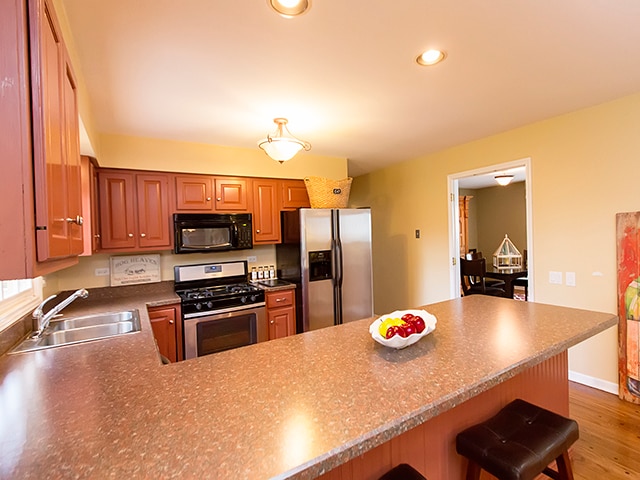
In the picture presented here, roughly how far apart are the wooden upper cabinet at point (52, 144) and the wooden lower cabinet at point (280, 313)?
224cm

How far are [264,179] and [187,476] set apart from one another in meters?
3.31

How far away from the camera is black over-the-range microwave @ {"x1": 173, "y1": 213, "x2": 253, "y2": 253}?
3227 mm

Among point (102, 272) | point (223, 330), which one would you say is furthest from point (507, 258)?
point (102, 272)

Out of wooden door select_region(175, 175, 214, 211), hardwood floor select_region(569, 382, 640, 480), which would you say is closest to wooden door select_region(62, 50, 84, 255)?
wooden door select_region(175, 175, 214, 211)

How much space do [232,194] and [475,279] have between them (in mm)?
4365

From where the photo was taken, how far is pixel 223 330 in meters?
3.07

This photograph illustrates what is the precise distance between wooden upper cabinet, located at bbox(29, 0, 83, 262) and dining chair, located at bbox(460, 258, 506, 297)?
15.9ft

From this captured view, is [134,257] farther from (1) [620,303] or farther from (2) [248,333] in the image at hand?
(1) [620,303]

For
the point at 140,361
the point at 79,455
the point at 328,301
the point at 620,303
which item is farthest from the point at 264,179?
the point at 620,303

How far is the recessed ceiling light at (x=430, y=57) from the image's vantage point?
1.84 meters

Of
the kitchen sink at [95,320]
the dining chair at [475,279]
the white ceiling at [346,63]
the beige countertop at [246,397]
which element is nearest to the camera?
the beige countertop at [246,397]

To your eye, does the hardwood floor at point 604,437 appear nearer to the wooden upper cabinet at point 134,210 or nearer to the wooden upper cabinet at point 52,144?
the wooden upper cabinet at point 52,144

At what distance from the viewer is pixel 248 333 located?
3205mm

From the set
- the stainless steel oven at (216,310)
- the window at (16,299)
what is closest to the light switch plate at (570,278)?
the stainless steel oven at (216,310)
